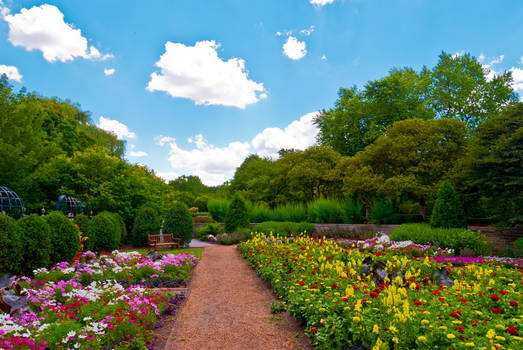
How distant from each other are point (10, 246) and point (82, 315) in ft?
11.3

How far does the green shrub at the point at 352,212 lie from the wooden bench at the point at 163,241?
838 cm

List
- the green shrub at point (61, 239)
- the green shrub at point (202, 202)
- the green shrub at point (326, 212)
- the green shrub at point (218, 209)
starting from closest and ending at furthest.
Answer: the green shrub at point (61, 239) → the green shrub at point (326, 212) → the green shrub at point (218, 209) → the green shrub at point (202, 202)

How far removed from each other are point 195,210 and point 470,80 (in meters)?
23.0

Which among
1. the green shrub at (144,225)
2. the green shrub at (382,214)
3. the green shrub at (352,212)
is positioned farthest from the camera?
the green shrub at (352,212)

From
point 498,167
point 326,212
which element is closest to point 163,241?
point 326,212

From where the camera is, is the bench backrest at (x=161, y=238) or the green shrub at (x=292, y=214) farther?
the green shrub at (x=292, y=214)

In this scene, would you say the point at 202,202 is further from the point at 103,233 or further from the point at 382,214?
the point at 103,233

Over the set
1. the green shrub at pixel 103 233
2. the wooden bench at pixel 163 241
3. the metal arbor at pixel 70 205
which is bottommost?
the wooden bench at pixel 163 241

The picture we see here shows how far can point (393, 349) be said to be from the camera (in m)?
2.71

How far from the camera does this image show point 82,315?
11.2 feet

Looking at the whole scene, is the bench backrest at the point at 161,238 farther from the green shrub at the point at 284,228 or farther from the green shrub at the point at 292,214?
the green shrub at the point at 292,214

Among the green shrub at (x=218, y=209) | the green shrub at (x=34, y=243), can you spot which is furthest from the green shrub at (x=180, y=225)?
the green shrub at (x=218, y=209)

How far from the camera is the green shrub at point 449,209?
10453 millimetres

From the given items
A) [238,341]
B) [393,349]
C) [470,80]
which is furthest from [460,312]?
[470,80]
